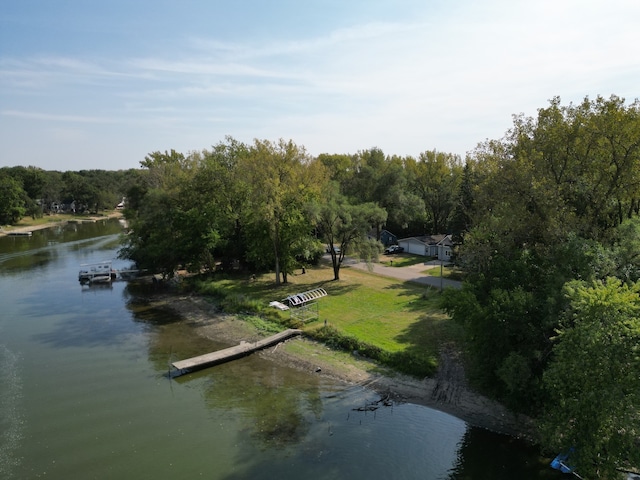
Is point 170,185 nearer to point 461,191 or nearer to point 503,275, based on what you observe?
point 461,191

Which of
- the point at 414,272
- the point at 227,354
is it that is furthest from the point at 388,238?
the point at 227,354

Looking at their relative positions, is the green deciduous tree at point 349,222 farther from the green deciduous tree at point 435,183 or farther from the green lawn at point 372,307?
the green deciduous tree at point 435,183

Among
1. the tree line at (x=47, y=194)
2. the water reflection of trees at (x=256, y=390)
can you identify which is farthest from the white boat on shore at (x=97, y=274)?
the tree line at (x=47, y=194)

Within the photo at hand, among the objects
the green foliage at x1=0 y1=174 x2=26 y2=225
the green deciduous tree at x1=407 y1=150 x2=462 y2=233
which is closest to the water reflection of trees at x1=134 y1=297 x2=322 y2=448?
the green deciduous tree at x1=407 y1=150 x2=462 y2=233

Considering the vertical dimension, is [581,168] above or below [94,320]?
above

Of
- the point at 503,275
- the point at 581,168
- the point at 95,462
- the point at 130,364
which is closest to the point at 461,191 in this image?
the point at 581,168

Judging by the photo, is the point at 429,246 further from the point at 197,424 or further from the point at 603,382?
the point at 603,382
